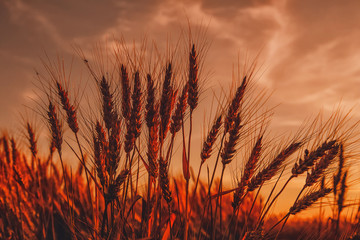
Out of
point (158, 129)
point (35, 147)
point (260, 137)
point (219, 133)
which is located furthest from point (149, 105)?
point (35, 147)

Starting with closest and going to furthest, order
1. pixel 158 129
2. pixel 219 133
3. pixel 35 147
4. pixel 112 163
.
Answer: pixel 112 163 → pixel 158 129 → pixel 219 133 → pixel 35 147

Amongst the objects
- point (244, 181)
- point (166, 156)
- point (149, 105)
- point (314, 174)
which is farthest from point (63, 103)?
point (314, 174)

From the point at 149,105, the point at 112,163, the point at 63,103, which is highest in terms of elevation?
the point at 63,103

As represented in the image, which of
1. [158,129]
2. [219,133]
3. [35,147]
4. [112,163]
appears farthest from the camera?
[35,147]

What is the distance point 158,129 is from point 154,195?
1.41ft

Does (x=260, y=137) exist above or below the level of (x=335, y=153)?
above

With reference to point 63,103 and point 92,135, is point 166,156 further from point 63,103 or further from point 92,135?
point 63,103

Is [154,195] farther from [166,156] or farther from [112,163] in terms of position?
[112,163]

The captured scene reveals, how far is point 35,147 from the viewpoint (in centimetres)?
310

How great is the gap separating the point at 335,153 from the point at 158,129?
113cm

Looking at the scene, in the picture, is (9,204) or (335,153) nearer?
(335,153)

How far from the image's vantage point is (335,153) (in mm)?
2188

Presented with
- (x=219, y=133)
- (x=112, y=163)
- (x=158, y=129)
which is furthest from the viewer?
(x=219, y=133)

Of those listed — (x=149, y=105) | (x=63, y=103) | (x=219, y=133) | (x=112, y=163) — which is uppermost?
(x=63, y=103)
